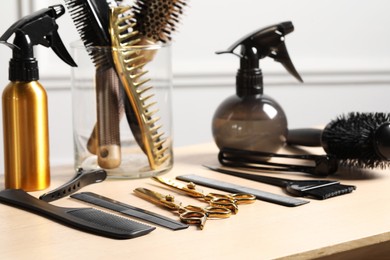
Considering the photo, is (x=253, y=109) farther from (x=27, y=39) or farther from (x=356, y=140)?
(x=27, y=39)

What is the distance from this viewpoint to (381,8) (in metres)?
1.87

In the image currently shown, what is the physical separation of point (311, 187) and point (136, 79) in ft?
0.75

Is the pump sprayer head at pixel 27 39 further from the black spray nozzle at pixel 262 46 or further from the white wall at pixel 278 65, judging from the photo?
the white wall at pixel 278 65

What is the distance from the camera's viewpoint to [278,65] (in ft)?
5.74

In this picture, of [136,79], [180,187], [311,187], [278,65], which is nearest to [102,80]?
[136,79]

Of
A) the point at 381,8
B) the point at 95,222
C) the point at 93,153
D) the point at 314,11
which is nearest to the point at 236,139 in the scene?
the point at 93,153

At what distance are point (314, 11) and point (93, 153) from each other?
3.51ft

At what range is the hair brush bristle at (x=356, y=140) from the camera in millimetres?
825

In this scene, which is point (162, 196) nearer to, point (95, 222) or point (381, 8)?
point (95, 222)

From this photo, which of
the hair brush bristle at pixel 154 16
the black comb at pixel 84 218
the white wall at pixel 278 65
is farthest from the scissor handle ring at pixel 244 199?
the white wall at pixel 278 65

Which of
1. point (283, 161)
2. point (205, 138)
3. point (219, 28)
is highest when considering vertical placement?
point (219, 28)

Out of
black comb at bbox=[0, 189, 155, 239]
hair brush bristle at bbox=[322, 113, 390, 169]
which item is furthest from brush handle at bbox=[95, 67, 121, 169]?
hair brush bristle at bbox=[322, 113, 390, 169]

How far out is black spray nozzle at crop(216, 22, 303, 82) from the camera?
896 mm

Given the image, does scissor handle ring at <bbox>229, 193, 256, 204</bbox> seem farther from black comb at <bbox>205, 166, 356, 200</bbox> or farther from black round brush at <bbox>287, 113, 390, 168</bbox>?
black round brush at <bbox>287, 113, 390, 168</bbox>
